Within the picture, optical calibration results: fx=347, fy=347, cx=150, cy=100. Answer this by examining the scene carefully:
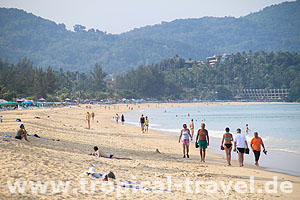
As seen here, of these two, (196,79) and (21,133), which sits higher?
(196,79)

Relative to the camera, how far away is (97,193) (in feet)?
20.9

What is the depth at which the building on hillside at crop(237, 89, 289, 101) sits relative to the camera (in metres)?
161

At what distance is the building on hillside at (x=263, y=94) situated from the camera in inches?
6353

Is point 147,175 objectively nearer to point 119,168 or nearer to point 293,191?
point 119,168

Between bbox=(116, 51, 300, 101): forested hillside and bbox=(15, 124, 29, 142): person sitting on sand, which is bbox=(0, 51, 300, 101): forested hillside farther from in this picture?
bbox=(15, 124, 29, 142): person sitting on sand

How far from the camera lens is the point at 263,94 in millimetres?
166500

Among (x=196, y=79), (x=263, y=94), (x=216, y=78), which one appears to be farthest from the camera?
(x=216, y=78)

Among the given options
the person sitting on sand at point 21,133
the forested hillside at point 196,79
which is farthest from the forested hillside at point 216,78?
the person sitting on sand at point 21,133

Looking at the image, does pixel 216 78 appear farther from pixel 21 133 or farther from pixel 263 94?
pixel 21 133

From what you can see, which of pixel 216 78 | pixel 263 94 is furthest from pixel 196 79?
pixel 263 94

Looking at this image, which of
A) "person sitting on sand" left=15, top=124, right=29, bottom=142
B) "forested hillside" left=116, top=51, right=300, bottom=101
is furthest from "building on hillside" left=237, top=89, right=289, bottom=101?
"person sitting on sand" left=15, top=124, right=29, bottom=142

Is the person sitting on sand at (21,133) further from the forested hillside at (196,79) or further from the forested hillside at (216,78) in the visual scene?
the forested hillside at (216,78)

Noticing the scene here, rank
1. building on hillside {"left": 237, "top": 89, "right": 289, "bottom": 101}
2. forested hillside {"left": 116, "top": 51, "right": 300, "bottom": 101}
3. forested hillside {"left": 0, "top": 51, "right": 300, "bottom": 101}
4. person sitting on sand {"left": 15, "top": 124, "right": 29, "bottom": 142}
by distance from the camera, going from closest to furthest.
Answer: person sitting on sand {"left": 15, "top": 124, "right": 29, "bottom": 142}, forested hillside {"left": 0, "top": 51, "right": 300, "bottom": 101}, forested hillside {"left": 116, "top": 51, "right": 300, "bottom": 101}, building on hillside {"left": 237, "top": 89, "right": 289, "bottom": 101}

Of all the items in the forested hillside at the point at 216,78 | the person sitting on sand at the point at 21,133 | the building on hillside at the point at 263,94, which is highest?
the forested hillside at the point at 216,78
